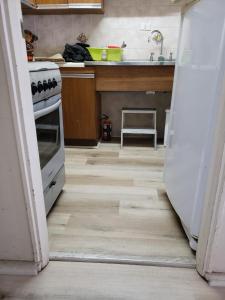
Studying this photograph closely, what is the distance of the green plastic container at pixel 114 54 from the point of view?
8.25 feet

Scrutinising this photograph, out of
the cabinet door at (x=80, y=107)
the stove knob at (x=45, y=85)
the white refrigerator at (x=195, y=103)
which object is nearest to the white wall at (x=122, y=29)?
the cabinet door at (x=80, y=107)

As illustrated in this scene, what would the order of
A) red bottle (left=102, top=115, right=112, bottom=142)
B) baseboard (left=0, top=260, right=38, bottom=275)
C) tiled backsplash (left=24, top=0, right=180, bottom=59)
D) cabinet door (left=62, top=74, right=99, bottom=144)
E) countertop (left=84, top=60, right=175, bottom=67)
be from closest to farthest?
baseboard (left=0, top=260, right=38, bottom=275) < countertop (left=84, top=60, right=175, bottom=67) < cabinet door (left=62, top=74, right=99, bottom=144) < tiled backsplash (left=24, top=0, right=180, bottom=59) < red bottle (left=102, top=115, right=112, bottom=142)

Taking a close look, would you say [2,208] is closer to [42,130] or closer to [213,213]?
[42,130]

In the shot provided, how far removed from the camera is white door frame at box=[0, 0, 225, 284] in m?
0.78

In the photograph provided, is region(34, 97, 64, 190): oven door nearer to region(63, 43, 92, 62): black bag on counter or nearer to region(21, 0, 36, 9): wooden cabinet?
region(63, 43, 92, 62): black bag on counter

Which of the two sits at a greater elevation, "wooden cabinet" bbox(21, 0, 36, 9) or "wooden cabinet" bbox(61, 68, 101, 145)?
"wooden cabinet" bbox(21, 0, 36, 9)

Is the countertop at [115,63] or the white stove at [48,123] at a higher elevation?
the countertop at [115,63]

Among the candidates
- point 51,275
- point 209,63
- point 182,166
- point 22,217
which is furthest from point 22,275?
point 209,63

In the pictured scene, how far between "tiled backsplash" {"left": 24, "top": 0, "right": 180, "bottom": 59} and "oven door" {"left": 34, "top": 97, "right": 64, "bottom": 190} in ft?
5.59

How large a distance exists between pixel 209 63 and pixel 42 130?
898 millimetres

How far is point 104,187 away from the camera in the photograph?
188 cm

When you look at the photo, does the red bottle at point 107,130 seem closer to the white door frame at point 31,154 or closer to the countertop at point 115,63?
the countertop at point 115,63

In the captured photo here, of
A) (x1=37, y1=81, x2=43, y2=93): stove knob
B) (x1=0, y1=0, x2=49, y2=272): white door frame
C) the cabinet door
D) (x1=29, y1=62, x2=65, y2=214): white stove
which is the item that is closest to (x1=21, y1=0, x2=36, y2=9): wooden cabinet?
the cabinet door

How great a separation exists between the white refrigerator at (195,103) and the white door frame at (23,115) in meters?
0.73
